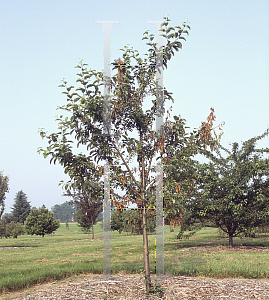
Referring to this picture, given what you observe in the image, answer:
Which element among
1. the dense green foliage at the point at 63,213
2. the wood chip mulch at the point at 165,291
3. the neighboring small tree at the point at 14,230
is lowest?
the dense green foliage at the point at 63,213

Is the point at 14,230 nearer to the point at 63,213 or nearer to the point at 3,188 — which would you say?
the point at 3,188

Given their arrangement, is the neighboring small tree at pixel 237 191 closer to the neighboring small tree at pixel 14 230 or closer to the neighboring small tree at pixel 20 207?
the neighboring small tree at pixel 14 230

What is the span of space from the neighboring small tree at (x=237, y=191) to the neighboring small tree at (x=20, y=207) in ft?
182

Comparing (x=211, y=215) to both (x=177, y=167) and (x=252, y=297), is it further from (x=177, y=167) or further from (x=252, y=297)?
(x=177, y=167)

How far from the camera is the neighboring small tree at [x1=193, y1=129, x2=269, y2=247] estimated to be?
1400 centimetres

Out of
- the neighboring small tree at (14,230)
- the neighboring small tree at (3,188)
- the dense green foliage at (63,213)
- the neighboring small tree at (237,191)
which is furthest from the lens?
the dense green foliage at (63,213)

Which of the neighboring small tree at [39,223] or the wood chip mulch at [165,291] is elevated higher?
the wood chip mulch at [165,291]

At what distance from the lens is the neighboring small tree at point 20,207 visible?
2425 inches

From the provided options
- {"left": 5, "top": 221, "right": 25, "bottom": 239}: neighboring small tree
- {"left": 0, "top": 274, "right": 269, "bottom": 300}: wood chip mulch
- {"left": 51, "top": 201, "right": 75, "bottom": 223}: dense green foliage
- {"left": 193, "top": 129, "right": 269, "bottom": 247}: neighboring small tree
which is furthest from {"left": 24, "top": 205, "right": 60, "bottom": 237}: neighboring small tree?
{"left": 51, "top": 201, "right": 75, "bottom": 223}: dense green foliage

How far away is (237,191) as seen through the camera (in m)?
13.9

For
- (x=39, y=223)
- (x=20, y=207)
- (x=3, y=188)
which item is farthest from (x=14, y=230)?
(x=20, y=207)

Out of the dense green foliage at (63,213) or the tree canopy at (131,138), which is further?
the dense green foliage at (63,213)

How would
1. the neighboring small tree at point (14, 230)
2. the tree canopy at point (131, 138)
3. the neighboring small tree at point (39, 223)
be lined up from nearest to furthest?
the tree canopy at point (131, 138)
the neighboring small tree at point (39, 223)
the neighboring small tree at point (14, 230)

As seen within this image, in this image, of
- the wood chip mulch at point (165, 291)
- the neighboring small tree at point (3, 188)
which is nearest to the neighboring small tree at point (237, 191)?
the wood chip mulch at point (165, 291)
